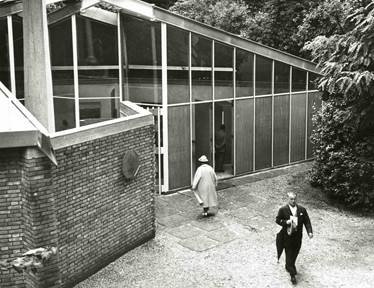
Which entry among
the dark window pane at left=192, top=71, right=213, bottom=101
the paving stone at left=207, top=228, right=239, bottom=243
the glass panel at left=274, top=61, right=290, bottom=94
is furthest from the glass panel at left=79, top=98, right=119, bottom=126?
the glass panel at left=274, top=61, right=290, bottom=94

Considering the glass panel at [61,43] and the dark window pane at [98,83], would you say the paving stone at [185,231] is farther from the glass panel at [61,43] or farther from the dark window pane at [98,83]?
the glass panel at [61,43]

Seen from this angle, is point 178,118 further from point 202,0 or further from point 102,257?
point 202,0

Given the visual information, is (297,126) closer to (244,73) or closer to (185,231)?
(244,73)

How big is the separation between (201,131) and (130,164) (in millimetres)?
5389

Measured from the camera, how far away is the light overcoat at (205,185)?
511 inches

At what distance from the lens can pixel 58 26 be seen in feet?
50.4

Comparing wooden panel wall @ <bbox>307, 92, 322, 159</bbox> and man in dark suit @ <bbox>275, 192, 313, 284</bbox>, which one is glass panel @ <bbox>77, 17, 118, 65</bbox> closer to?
wooden panel wall @ <bbox>307, 92, 322, 159</bbox>

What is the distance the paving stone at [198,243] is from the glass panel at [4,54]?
8287 millimetres

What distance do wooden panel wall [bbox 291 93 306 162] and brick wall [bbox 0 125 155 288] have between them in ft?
27.1

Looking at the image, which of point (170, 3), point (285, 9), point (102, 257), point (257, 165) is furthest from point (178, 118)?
point (170, 3)

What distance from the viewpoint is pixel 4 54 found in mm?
16062

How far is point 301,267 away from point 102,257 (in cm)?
402

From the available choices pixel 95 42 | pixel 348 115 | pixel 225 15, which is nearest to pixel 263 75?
pixel 348 115

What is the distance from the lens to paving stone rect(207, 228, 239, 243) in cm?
1188
